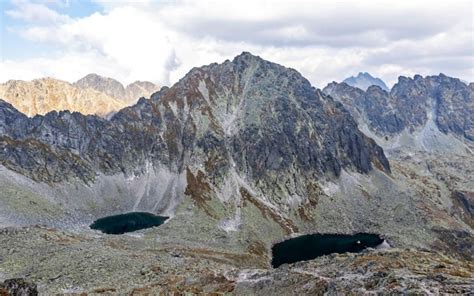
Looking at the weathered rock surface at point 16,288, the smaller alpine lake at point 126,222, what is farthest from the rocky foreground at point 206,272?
the smaller alpine lake at point 126,222

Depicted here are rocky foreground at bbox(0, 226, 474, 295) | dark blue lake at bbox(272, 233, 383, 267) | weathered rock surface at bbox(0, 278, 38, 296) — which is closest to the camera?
weathered rock surface at bbox(0, 278, 38, 296)

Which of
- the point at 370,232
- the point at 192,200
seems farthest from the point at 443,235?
the point at 192,200

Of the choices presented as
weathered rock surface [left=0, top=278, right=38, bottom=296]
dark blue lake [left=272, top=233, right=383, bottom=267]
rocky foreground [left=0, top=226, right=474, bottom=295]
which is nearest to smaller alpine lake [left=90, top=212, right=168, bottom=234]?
rocky foreground [left=0, top=226, right=474, bottom=295]

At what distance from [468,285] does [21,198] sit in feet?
470

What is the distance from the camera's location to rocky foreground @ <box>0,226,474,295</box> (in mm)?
57500

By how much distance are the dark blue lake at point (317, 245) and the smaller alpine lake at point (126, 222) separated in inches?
1832

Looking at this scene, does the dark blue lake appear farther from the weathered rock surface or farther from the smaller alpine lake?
the weathered rock surface

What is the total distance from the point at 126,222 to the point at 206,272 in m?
86.3

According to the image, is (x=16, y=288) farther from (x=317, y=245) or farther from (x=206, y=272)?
(x=317, y=245)

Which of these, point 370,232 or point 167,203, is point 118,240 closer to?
point 167,203

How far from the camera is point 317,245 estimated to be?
164 m

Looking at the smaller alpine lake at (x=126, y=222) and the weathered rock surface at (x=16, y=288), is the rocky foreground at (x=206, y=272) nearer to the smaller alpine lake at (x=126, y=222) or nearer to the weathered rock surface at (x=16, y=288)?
the weathered rock surface at (x=16, y=288)

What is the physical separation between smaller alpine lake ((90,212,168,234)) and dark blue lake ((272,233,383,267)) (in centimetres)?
4652

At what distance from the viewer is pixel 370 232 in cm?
18662
